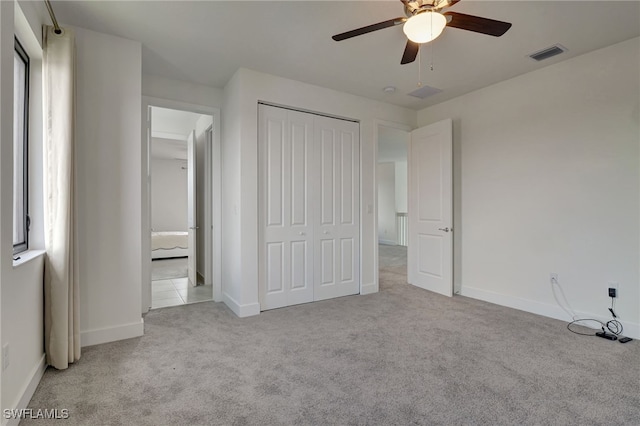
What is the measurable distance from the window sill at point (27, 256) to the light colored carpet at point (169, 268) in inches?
121

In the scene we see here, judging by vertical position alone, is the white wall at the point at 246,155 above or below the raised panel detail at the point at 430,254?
above

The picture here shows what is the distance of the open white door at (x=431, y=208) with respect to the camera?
13.4 feet

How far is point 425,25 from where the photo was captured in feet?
6.03

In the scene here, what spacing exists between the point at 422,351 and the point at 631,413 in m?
1.18

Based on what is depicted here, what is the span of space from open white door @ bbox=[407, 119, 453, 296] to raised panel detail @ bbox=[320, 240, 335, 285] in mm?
1364

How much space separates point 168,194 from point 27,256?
7016mm

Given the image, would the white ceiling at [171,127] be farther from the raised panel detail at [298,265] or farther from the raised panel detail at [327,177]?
the raised panel detail at [298,265]

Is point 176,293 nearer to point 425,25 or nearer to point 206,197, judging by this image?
point 206,197

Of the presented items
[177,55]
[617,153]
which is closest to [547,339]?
[617,153]

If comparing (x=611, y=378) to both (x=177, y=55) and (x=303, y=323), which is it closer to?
(x=303, y=323)

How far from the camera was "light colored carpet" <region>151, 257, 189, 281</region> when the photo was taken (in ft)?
17.4

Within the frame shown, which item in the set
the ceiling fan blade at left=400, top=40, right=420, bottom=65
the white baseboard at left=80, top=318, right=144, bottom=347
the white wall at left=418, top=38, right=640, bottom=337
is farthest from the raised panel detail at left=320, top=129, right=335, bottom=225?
the white baseboard at left=80, top=318, right=144, bottom=347

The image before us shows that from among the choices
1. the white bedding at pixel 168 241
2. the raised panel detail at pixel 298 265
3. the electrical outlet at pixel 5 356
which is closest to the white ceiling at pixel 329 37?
the raised panel detail at pixel 298 265

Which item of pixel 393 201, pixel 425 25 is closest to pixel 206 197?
pixel 425 25
